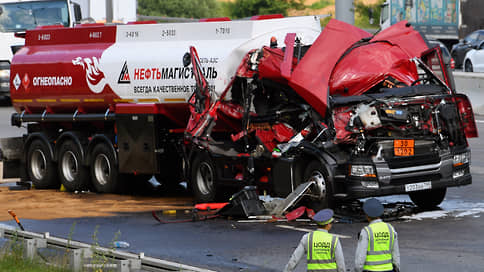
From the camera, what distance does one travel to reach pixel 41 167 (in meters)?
22.1

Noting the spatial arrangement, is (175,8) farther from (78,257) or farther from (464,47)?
(78,257)

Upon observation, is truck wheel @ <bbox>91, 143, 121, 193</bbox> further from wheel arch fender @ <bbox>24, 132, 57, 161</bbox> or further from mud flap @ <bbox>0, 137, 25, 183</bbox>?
mud flap @ <bbox>0, 137, 25, 183</bbox>

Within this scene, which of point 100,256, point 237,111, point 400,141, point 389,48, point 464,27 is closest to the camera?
point 100,256

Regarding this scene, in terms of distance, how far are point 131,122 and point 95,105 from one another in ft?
4.80

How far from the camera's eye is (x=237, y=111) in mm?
16688

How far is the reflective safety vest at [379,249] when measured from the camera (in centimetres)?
850

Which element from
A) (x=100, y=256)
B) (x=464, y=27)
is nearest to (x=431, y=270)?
(x=100, y=256)

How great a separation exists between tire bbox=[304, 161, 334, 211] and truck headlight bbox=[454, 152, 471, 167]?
2.01 m

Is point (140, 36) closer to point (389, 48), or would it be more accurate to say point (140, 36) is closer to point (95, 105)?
point (95, 105)

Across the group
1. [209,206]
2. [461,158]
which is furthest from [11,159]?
[461,158]

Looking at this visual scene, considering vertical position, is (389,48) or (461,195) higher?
(389,48)

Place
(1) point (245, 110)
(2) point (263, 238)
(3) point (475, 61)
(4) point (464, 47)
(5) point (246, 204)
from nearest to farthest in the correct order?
(2) point (263, 238) → (5) point (246, 204) → (1) point (245, 110) → (3) point (475, 61) → (4) point (464, 47)

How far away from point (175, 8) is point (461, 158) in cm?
7576

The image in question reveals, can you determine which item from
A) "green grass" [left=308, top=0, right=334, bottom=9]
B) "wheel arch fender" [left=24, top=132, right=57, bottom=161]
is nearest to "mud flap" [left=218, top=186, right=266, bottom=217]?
"wheel arch fender" [left=24, top=132, right=57, bottom=161]
